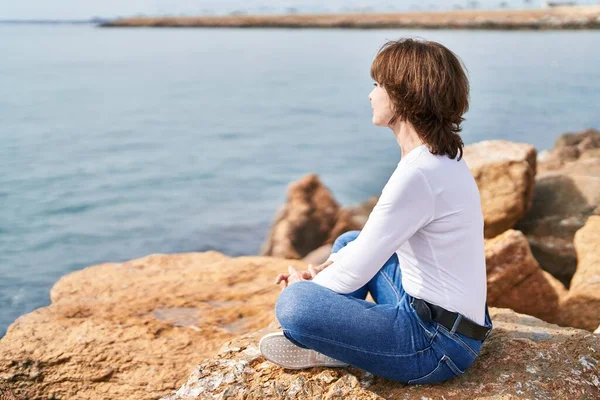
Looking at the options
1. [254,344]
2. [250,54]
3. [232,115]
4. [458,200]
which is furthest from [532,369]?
[250,54]

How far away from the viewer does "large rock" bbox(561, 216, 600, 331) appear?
4.46 metres

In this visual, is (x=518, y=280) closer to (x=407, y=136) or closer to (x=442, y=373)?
(x=442, y=373)

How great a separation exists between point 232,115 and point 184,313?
16.9 m

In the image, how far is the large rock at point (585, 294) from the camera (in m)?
4.46

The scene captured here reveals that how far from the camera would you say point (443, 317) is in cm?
237

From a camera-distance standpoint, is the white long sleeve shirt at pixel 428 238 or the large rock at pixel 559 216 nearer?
the white long sleeve shirt at pixel 428 238

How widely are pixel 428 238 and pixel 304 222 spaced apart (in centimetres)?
538

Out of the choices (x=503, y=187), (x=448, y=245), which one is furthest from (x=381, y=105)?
(x=503, y=187)

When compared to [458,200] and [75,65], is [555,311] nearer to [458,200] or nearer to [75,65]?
[458,200]

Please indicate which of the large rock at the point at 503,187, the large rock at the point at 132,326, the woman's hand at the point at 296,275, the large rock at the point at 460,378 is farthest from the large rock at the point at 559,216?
the woman's hand at the point at 296,275

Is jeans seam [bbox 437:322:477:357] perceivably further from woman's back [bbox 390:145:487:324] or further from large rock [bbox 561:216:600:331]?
large rock [bbox 561:216:600:331]

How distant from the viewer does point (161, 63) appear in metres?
38.5

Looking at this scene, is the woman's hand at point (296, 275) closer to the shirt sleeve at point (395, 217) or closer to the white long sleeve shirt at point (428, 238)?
the white long sleeve shirt at point (428, 238)

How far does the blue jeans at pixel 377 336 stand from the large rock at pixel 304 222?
195 inches
